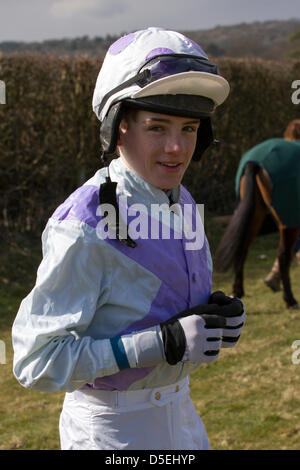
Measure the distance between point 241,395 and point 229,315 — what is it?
8.33ft

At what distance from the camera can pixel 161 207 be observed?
1746 millimetres

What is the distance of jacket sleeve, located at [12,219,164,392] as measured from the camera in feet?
5.02

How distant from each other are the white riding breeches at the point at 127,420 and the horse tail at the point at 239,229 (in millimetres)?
3712

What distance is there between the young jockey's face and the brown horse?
3.75 m

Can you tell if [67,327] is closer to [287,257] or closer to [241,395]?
[241,395]

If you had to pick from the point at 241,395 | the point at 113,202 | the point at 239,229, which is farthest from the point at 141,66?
the point at 239,229

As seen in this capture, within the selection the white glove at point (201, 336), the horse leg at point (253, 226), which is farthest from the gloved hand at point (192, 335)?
the horse leg at point (253, 226)

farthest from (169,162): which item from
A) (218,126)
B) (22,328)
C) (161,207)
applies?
(218,126)

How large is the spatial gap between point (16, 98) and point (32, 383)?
236 inches

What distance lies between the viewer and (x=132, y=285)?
1632 mm

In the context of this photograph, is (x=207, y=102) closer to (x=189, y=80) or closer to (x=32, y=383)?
(x=189, y=80)

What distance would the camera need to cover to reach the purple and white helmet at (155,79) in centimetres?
160
